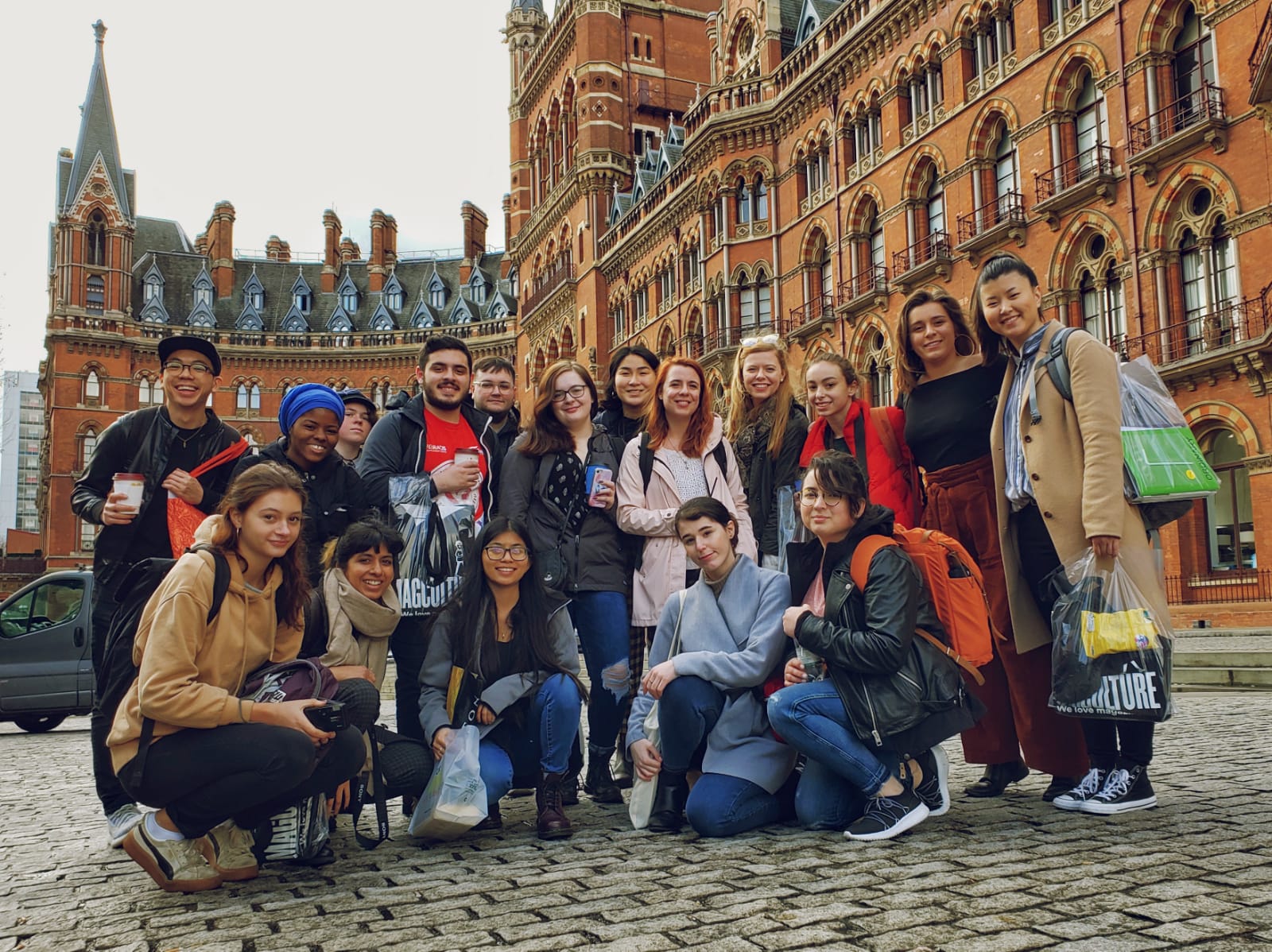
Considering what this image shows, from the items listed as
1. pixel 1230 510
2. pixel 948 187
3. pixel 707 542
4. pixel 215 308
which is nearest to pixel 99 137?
pixel 215 308

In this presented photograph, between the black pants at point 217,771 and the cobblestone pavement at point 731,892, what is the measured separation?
307mm

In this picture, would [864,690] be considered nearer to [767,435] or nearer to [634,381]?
[767,435]

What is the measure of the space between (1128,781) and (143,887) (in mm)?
3971

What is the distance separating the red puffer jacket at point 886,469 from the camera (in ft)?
17.5

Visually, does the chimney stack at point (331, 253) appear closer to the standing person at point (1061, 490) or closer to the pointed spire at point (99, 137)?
the pointed spire at point (99, 137)

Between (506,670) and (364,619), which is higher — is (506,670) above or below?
below

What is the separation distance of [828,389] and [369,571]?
2445 mm

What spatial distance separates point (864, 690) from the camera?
13.8 feet

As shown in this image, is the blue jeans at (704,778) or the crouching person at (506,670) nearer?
the blue jeans at (704,778)

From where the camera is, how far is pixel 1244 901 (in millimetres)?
3000

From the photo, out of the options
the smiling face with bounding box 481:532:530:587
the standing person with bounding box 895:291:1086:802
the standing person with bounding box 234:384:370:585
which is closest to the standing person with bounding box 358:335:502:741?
the standing person with bounding box 234:384:370:585


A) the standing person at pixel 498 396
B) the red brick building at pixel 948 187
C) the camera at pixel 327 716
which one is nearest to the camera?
the camera at pixel 327 716

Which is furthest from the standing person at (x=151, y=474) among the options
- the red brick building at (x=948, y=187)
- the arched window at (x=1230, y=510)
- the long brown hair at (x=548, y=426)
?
the arched window at (x=1230, y=510)

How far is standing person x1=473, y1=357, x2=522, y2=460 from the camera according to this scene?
5820 millimetres
